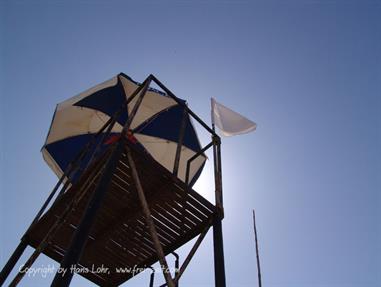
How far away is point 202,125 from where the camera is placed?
716 centimetres

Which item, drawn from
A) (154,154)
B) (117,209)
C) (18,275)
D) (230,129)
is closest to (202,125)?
(230,129)

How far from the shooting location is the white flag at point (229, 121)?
7613 millimetres

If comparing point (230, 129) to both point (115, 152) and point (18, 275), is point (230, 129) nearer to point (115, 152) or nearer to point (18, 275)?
point (115, 152)

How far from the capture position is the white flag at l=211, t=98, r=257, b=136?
7613 millimetres

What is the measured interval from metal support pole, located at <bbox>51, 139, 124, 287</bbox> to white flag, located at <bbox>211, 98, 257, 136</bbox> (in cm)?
332

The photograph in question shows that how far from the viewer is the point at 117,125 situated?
10.4m

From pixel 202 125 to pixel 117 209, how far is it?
97.1 inches

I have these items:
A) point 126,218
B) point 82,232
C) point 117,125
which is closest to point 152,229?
point 82,232

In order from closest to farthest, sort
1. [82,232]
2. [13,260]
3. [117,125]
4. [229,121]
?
[82,232]
[13,260]
[229,121]
[117,125]

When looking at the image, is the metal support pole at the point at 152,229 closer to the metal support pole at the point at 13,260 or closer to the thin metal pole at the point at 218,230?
the thin metal pole at the point at 218,230

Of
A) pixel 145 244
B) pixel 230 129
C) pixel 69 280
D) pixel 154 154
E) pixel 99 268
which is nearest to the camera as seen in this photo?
pixel 69 280

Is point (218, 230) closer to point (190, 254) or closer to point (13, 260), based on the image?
point (190, 254)

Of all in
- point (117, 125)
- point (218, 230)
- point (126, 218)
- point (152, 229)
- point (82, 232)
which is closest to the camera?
point (82, 232)

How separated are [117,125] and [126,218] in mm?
4762
